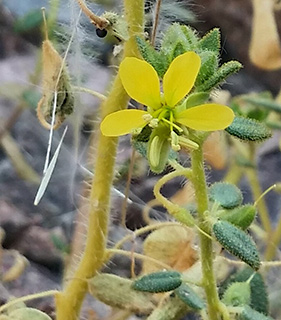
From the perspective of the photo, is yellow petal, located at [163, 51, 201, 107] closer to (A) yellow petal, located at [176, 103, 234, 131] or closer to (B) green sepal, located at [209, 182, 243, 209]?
(A) yellow petal, located at [176, 103, 234, 131]

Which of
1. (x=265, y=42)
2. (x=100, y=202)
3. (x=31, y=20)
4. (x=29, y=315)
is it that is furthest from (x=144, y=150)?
(x=31, y=20)

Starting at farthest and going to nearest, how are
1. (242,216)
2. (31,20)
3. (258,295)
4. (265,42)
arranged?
(31,20), (265,42), (258,295), (242,216)

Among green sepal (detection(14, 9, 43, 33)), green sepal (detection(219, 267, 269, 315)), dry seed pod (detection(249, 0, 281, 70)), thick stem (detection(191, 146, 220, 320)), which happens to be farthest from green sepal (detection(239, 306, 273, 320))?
green sepal (detection(14, 9, 43, 33))

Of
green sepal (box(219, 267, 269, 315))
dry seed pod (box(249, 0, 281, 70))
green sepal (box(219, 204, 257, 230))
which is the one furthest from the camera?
dry seed pod (box(249, 0, 281, 70))

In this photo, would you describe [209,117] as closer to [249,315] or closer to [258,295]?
[249,315]

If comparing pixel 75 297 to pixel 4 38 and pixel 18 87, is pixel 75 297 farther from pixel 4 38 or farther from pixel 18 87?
pixel 4 38

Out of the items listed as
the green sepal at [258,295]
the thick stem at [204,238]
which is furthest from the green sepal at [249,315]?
the green sepal at [258,295]
